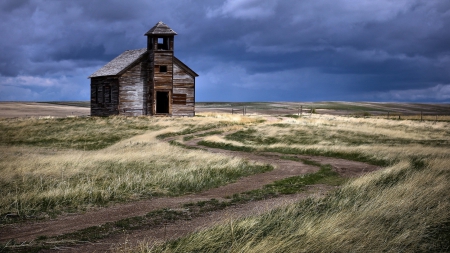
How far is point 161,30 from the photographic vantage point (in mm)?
48062

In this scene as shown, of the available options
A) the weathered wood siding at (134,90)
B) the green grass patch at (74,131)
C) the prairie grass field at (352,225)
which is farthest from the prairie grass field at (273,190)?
the weathered wood siding at (134,90)

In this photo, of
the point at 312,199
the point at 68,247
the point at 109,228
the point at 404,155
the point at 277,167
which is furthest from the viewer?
the point at 404,155

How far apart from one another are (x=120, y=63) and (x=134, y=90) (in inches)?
194

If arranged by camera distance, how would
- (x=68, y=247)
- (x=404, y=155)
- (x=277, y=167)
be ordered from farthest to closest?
(x=404, y=155) → (x=277, y=167) → (x=68, y=247)

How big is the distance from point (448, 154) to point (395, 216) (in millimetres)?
15033

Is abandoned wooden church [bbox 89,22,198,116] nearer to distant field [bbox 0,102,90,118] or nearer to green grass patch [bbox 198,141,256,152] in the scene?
green grass patch [bbox 198,141,256,152]

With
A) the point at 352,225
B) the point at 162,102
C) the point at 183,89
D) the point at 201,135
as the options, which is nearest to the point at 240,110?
the point at 162,102

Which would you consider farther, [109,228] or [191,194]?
[191,194]

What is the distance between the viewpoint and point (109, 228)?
873 centimetres

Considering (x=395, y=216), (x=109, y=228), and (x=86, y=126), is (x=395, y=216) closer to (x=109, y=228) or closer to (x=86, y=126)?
(x=109, y=228)

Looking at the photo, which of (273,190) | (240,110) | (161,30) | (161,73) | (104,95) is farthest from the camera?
(240,110)

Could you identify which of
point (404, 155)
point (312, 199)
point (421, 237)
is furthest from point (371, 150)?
point (421, 237)

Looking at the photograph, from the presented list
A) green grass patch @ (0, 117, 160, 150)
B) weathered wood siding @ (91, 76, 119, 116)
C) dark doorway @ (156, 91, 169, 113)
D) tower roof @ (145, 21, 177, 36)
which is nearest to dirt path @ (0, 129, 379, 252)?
green grass patch @ (0, 117, 160, 150)

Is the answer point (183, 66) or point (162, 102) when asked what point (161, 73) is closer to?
point (183, 66)
